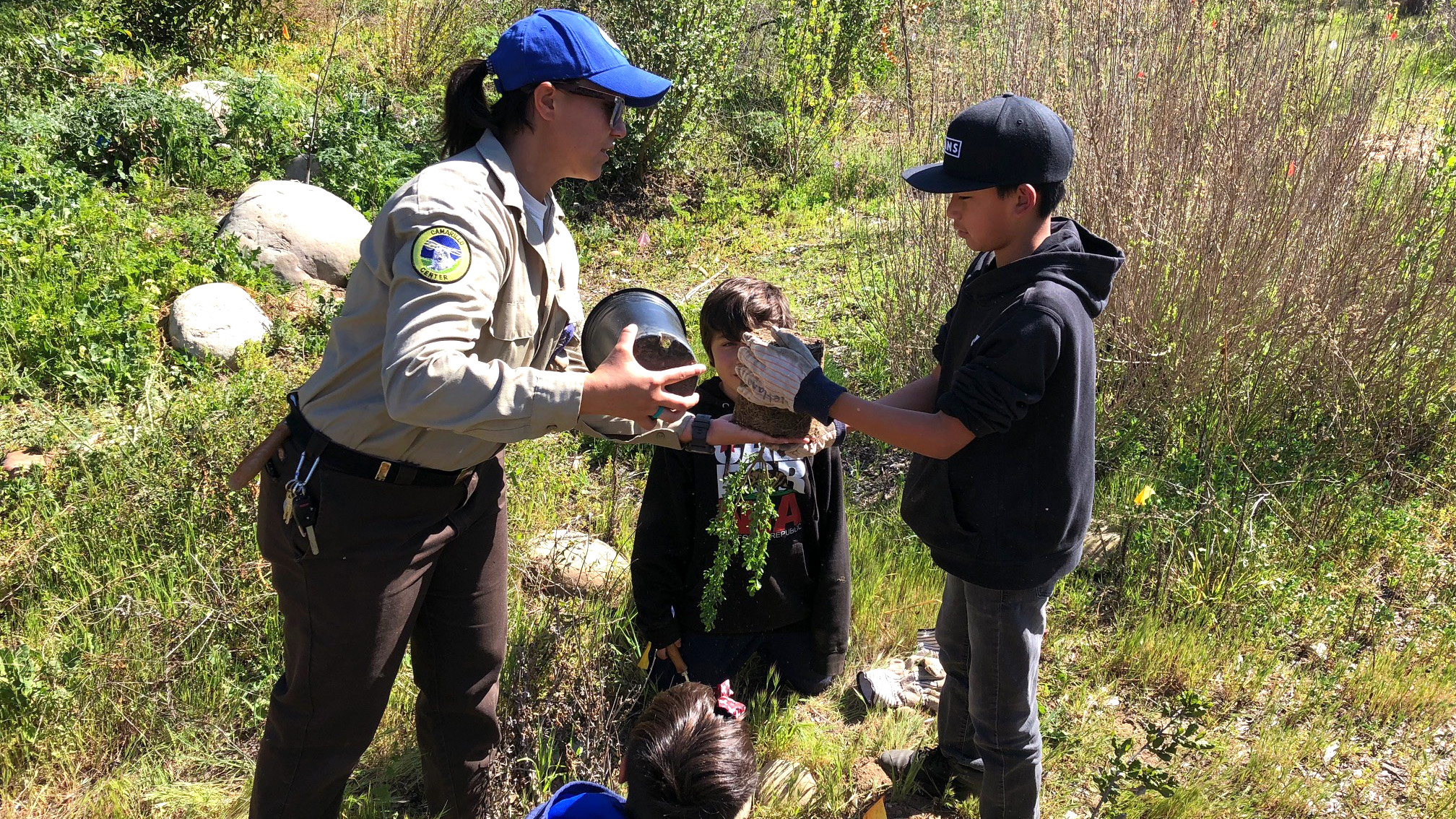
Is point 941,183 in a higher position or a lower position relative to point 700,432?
higher

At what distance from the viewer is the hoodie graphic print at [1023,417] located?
6.84 ft

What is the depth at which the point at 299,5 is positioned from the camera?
9.12 meters

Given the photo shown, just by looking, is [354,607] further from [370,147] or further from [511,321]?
[370,147]

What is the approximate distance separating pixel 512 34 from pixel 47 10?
25.5ft

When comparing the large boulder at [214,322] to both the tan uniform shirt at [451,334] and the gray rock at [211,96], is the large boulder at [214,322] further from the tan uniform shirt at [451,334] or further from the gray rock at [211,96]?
the tan uniform shirt at [451,334]

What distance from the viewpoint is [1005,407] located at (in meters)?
2.08

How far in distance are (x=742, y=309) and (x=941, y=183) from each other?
2.28ft

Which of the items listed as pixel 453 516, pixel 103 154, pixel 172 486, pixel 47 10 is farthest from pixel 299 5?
pixel 453 516

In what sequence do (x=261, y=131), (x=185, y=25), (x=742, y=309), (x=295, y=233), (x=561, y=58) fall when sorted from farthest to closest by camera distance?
(x=185, y=25) < (x=261, y=131) < (x=295, y=233) < (x=742, y=309) < (x=561, y=58)

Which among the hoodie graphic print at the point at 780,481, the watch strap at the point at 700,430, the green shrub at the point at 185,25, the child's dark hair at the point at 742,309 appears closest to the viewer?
the watch strap at the point at 700,430

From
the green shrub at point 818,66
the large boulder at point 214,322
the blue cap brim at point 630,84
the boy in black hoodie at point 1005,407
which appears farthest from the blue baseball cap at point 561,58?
the green shrub at point 818,66

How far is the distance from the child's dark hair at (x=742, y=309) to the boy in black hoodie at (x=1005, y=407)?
0.39 meters

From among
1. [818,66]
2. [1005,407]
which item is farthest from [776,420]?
[818,66]

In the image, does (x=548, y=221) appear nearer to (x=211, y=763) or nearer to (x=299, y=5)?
(x=211, y=763)
